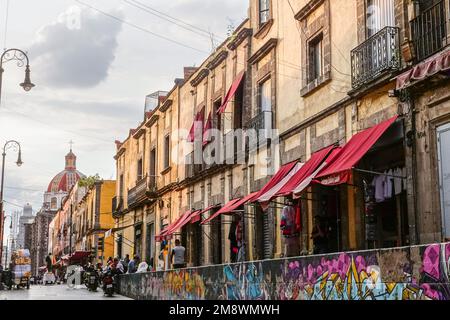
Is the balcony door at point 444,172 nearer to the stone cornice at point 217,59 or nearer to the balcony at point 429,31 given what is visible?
the balcony at point 429,31

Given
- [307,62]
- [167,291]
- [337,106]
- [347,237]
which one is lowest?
[167,291]

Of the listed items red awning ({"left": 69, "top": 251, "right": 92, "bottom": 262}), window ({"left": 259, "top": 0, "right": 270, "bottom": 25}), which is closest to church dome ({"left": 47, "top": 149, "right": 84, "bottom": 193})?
red awning ({"left": 69, "top": 251, "right": 92, "bottom": 262})

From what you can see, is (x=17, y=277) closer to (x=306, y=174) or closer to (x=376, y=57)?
(x=306, y=174)

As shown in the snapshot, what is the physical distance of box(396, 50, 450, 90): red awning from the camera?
36.1 feet

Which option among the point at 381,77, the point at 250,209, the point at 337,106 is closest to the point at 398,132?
the point at 381,77

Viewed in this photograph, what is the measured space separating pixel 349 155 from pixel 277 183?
12.6 feet

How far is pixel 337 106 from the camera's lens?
15336 mm

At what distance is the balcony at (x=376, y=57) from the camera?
43.0 feet

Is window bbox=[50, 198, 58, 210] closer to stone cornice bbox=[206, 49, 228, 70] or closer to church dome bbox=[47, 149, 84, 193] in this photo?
church dome bbox=[47, 149, 84, 193]

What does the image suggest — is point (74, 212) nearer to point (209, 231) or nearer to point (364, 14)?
point (209, 231)

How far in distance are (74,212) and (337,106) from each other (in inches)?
2290

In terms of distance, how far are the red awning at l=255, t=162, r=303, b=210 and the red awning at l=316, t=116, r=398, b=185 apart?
193 cm

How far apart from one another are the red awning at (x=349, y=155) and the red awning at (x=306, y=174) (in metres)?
0.43

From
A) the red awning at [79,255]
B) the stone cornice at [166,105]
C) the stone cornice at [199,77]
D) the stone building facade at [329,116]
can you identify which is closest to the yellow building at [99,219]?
the red awning at [79,255]
